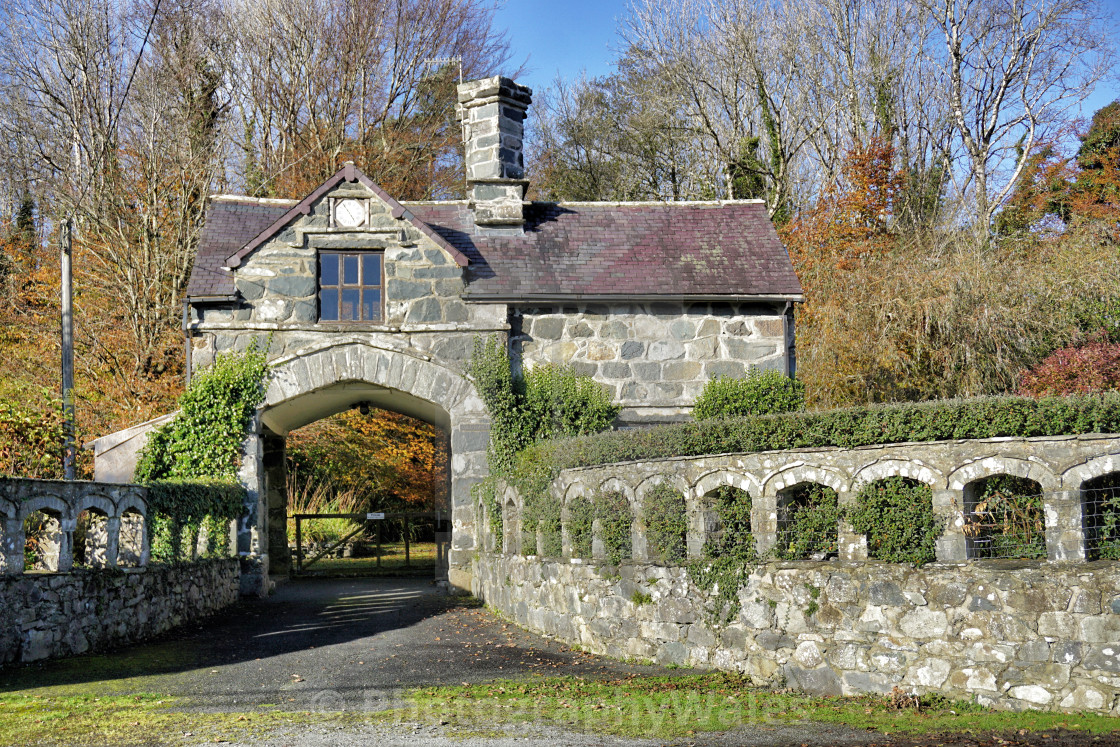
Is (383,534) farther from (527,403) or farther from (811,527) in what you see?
(811,527)

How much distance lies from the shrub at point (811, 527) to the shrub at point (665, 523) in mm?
981

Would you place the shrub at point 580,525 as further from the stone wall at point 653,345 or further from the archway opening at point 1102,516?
the stone wall at point 653,345

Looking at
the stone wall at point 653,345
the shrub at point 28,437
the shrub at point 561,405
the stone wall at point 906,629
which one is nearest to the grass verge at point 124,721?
the stone wall at point 906,629

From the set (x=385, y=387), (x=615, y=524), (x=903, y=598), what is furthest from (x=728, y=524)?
(x=385, y=387)

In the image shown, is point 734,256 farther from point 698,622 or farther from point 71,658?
point 71,658

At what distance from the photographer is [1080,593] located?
700cm

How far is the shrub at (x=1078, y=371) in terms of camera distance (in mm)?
16922

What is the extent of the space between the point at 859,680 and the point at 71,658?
679 cm

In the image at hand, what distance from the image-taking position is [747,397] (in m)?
16.0

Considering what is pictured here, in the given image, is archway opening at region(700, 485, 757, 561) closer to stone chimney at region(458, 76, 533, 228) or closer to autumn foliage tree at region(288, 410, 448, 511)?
stone chimney at region(458, 76, 533, 228)

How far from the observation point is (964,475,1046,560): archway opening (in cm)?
744

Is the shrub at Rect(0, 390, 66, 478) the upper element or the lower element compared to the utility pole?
lower

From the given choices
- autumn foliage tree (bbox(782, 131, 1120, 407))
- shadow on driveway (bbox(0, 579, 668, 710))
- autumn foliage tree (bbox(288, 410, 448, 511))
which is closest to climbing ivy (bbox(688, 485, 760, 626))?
shadow on driveway (bbox(0, 579, 668, 710))

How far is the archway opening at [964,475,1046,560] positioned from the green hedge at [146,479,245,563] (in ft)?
27.9
